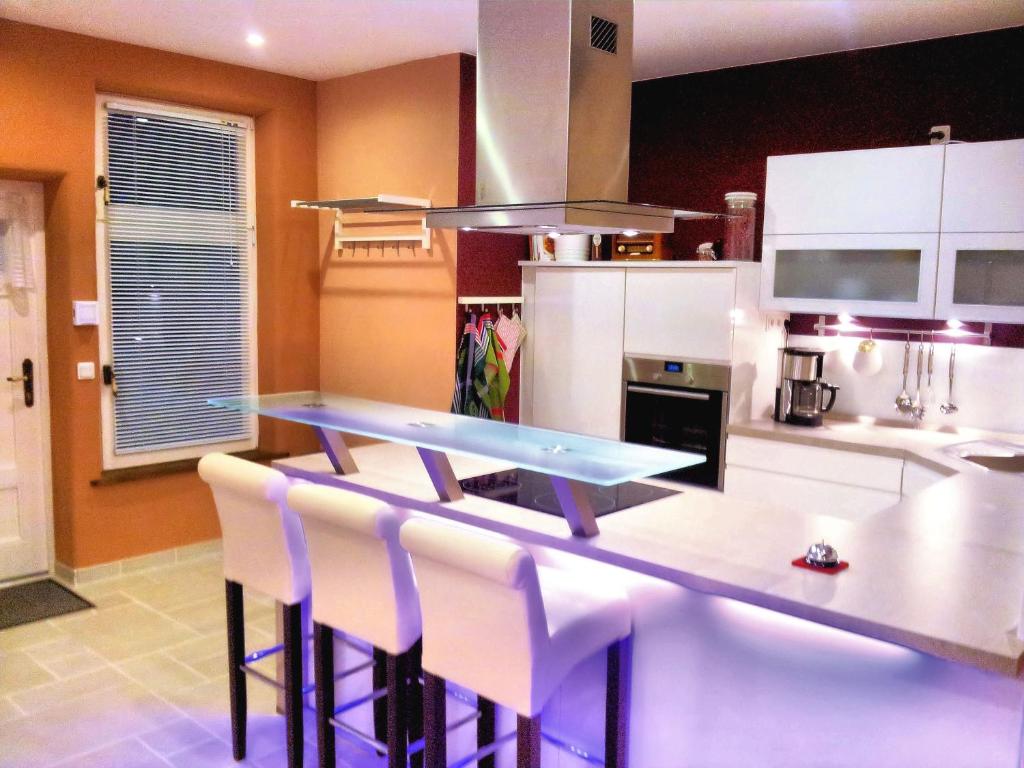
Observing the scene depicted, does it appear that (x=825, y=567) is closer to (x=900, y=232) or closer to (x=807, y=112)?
(x=900, y=232)

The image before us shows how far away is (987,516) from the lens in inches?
103

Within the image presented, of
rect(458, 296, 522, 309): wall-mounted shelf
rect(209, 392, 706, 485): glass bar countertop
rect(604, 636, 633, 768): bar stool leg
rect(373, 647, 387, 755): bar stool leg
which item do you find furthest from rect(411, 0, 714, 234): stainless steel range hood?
rect(458, 296, 522, 309): wall-mounted shelf

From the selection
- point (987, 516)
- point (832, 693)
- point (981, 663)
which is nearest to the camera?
point (981, 663)

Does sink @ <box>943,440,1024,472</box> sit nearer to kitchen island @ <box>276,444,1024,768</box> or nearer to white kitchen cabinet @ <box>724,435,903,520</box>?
white kitchen cabinet @ <box>724,435,903,520</box>

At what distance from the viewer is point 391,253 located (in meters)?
4.94

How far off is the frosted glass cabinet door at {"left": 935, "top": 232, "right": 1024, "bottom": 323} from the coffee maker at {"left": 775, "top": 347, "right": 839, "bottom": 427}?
0.65 m

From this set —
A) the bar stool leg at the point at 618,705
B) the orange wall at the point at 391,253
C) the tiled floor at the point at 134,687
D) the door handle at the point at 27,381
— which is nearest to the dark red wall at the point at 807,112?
the orange wall at the point at 391,253

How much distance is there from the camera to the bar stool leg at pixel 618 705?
2305 millimetres

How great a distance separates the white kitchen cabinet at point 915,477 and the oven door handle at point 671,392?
3.22 feet

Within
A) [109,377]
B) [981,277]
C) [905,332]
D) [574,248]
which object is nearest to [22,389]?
[109,377]

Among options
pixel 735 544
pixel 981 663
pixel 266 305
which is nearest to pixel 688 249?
pixel 266 305

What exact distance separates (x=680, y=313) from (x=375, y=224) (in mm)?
1858

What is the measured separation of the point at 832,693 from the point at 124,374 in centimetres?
405

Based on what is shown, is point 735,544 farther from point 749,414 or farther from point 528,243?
point 528,243
